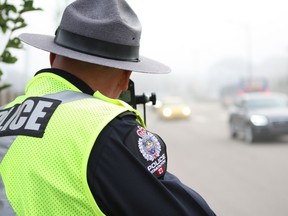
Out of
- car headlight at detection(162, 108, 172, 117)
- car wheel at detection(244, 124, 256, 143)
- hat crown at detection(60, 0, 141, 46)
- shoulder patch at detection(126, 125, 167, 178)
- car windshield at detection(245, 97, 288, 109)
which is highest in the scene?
hat crown at detection(60, 0, 141, 46)

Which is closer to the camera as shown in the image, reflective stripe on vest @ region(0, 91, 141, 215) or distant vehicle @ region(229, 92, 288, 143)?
reflective stripe on vest @ region(0, 91, 141, 215)

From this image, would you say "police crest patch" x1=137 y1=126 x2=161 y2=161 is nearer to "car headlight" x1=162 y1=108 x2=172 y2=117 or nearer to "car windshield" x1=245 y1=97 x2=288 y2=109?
"car windshield" x1=245 y1=97 x2=288 y2=109

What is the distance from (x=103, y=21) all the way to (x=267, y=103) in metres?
15.1

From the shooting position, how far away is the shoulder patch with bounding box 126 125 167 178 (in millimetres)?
1396

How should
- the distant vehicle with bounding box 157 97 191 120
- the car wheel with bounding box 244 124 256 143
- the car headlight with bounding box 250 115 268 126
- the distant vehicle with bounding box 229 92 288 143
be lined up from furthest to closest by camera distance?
the distant vehicle with bounding box 157 97 191 120
the car wheel with bounding box 244 124 256 143
the car headlight with bounding box 250 115 268 126
the distant vehicle with bounding box 229 92 288 143

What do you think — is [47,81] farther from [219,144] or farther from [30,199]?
[219,144]

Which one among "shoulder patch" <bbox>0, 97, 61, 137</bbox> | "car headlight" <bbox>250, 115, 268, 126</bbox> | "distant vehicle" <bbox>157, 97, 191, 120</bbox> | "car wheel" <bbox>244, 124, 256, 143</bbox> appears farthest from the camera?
"distant vehicle" <bbox>157, 97, 191, 120</bbox>

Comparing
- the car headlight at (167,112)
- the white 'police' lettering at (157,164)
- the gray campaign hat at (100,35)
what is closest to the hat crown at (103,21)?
the gray campaign hat at (100,35)

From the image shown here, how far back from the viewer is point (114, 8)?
167 centimetres

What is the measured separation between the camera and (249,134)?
1575 centimetres

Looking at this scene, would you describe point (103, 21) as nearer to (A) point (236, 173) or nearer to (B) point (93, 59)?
(B) point (93, 59)

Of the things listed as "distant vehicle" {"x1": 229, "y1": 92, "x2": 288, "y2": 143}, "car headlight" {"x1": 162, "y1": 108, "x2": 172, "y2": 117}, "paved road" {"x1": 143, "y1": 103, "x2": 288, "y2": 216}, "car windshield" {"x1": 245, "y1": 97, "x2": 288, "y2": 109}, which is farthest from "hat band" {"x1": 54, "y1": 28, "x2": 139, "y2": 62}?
"car headlight" {"x1": 162, "y1": 108, "x2": 172, "y2": 117}

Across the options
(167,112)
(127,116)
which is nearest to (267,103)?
(167,112)

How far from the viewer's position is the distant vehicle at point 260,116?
14977 millimetres
